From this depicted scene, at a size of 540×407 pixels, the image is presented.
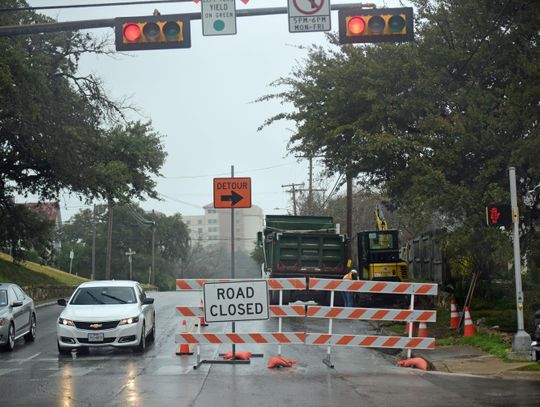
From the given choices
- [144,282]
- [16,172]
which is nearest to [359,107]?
[16,172]

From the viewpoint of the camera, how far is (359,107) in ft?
80.4

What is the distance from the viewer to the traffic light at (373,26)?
12539 millimetres

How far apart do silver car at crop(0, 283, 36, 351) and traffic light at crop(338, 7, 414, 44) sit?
32.4 ft

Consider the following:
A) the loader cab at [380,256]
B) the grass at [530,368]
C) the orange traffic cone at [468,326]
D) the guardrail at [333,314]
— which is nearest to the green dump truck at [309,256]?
the loader cab at [380,256]

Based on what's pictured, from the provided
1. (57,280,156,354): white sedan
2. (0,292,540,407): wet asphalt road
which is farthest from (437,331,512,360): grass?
(57,280,156,354): white sedan

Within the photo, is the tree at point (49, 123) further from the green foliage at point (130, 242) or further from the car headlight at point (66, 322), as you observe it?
the green foliage at point (130, 242)

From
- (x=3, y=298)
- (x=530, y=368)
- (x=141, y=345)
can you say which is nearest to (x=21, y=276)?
(x=3, y=298)

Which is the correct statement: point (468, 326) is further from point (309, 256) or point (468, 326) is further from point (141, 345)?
point (309, 256)

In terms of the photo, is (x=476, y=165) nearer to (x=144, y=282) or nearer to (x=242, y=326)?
(x=242, y=326)

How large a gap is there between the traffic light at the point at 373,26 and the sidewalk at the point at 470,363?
5.80 m

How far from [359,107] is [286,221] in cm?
761

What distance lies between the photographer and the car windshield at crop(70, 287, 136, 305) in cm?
1772

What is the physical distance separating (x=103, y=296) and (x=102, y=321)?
5.03 feet

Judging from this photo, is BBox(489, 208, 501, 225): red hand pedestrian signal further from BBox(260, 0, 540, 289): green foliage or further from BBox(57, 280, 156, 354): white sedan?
BBox(57, 280, 156, 354): white sedan
